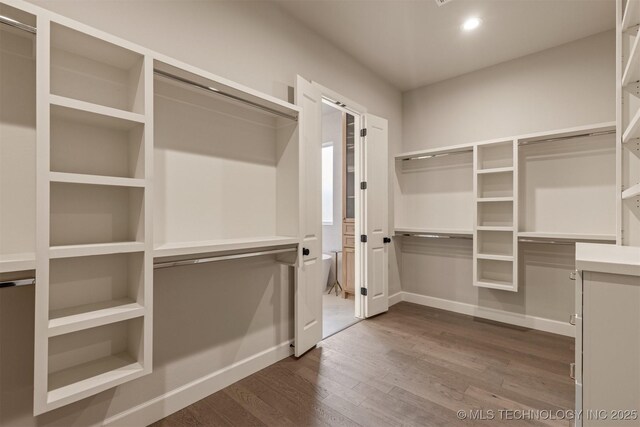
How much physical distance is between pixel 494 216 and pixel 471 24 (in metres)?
1.99

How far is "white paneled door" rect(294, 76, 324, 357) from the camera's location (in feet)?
7.90

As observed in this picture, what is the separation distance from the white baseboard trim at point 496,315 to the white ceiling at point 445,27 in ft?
9.42

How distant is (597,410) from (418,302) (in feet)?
10.0

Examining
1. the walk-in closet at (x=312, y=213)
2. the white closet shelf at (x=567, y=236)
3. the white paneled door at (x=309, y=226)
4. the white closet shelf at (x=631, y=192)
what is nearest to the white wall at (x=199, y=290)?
the walk-in closet at (x=312, y=213)

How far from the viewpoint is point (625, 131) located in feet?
5.62

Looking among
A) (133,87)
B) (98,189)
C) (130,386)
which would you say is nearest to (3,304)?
(98,189)

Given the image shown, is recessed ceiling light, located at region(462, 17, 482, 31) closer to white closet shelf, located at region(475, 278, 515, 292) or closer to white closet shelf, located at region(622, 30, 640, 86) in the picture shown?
white closet shelf, located at region(622, 30, 640, 86)

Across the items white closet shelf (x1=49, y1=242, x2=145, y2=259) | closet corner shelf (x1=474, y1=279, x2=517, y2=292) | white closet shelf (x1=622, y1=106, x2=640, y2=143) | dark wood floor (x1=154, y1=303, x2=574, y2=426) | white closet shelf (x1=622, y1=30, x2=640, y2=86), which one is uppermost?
white closet shelf (x1=622, y1=30, x2=640, y2=86)

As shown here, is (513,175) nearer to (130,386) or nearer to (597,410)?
(597,410)

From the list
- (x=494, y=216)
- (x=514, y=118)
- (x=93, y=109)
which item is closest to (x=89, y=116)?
(x=93, y=109)

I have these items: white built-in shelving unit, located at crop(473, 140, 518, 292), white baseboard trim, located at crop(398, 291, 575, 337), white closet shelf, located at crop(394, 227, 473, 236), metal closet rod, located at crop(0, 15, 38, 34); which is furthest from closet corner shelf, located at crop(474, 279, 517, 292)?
metal closet rod, located at crop(0, 15, 38, 34)

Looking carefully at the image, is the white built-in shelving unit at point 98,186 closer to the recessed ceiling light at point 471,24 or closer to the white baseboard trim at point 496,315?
the recessed ceiling light at point 471,24

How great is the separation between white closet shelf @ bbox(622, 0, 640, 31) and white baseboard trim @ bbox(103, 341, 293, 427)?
121 inches

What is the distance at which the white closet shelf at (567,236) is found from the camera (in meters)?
2.65
